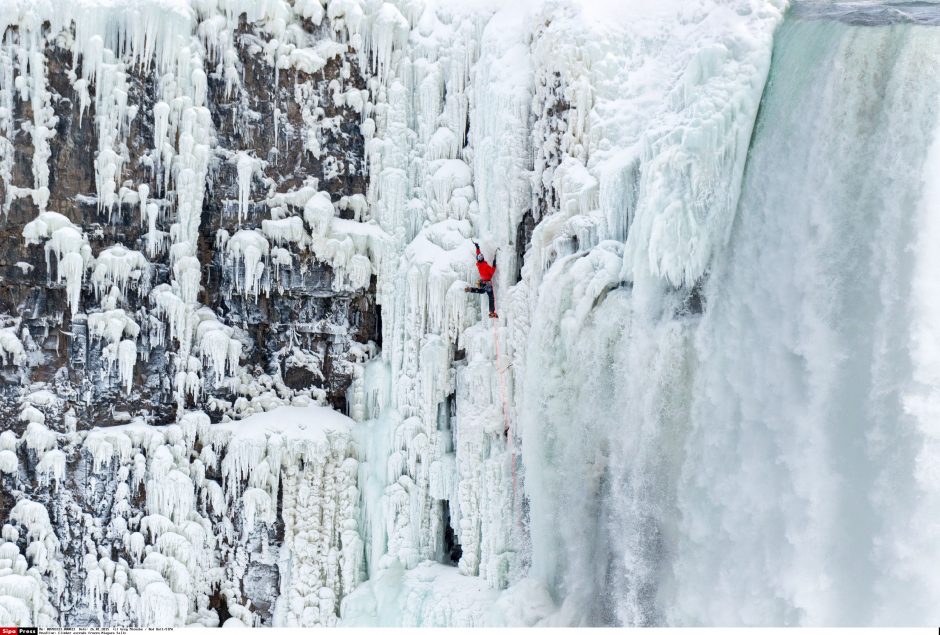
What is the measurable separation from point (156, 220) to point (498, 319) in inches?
161

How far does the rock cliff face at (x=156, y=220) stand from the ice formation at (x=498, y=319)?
41mm

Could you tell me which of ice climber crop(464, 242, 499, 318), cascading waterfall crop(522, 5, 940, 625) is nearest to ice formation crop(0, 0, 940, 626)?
cascading waterfall crop(522, 5, 940, 625)

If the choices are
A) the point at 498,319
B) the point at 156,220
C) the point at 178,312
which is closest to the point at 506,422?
the point at 498,319

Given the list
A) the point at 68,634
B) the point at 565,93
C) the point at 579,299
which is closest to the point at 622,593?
the point at 579,299

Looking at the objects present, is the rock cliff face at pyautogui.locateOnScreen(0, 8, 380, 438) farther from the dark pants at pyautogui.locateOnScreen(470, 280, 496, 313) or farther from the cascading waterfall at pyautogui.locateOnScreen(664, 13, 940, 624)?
the cascading waterfall at pyautogui.locateOnScreen(664, 13, 940, 624)

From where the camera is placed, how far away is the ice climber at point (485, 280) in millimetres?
10320

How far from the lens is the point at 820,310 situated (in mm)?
7504

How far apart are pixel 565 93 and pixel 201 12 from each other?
14.3 ft

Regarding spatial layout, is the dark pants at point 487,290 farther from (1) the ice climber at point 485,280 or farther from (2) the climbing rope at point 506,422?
(2) the climbing rope at point 506,422

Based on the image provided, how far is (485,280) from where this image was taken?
10.5 meters

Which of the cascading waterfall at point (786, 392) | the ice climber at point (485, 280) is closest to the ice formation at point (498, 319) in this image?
the cascading waterfall at point (786, 392)

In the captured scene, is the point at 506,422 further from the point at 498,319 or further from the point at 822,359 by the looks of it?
the point at 822,359

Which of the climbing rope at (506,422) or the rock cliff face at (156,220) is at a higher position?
the rock cliff face at (156,220)

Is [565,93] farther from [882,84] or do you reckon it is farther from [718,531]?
[718,531]
